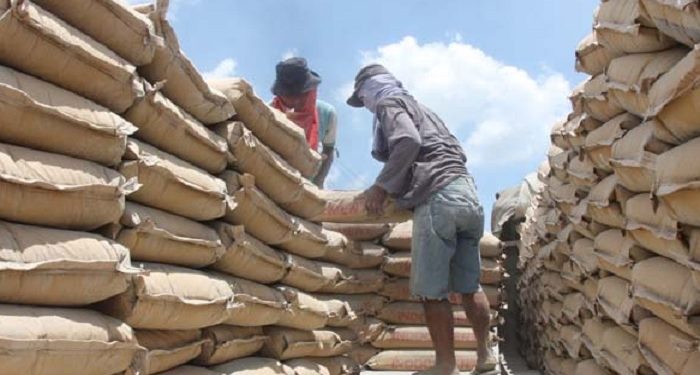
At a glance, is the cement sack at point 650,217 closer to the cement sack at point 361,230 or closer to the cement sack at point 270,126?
the cement sack at point 270,126

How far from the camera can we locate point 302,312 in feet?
11.1

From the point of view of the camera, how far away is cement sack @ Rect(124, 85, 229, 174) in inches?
90.8

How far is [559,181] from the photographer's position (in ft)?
13.0

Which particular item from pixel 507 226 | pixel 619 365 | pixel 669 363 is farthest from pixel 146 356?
pixel 507 226

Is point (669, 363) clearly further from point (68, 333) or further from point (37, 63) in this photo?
point (37, 63)

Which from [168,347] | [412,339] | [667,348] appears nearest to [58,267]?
[168,347]

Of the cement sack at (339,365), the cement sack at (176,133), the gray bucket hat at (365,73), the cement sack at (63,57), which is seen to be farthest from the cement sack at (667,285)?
the gray bucket hat at (365,73)

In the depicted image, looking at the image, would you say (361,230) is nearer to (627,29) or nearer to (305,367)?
(305,367)

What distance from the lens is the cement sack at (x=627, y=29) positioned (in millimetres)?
2314

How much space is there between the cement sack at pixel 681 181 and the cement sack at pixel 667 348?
30cm

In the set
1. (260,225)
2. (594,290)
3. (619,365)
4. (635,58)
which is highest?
(635,58)

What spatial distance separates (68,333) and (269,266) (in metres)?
1.36

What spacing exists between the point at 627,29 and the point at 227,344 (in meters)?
1.64

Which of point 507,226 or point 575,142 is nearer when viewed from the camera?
point 575,142
